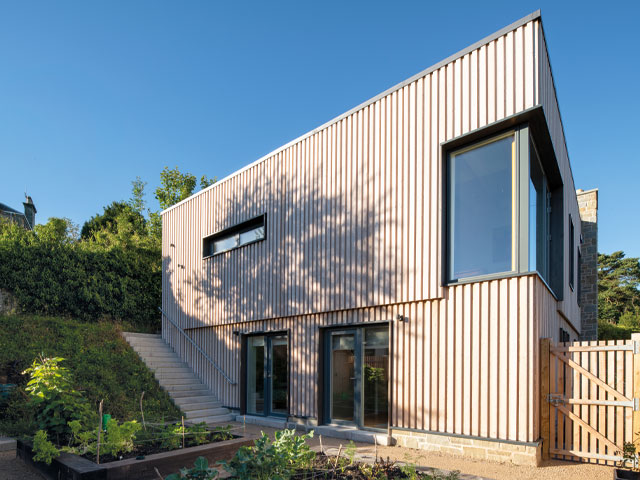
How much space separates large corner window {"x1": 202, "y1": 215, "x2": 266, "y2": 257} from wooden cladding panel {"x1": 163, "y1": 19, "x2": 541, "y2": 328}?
17 cm

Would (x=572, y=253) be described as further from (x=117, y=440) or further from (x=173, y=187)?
(x=173, y=187)

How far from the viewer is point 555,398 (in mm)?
5750

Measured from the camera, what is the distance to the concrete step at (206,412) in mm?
9695

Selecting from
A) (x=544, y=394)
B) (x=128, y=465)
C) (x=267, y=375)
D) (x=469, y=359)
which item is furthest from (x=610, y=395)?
(x=267, y=375)

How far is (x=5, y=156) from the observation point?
63.3 ft

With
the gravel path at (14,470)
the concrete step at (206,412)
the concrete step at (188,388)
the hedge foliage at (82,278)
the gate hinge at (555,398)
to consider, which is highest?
the hedge foliage at (82,278)

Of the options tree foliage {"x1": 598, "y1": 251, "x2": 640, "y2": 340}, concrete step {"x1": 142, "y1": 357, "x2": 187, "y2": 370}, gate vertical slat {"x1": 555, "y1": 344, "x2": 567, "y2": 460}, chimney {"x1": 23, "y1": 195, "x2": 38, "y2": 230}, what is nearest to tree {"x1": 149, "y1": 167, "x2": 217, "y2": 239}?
chimney {"x1": 23, "y1": 195, "x2": 38, "y2": 230}

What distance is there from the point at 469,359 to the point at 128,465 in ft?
14.2

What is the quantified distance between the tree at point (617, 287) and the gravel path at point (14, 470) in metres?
28.7

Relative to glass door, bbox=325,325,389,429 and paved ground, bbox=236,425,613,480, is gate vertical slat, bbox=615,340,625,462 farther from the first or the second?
glass door, bbox=325,325,389,429

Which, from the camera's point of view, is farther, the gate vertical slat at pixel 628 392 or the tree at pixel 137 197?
the tree at pixel 137 197

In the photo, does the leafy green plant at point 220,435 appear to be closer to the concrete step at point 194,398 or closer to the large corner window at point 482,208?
the large corner window at point 482,208

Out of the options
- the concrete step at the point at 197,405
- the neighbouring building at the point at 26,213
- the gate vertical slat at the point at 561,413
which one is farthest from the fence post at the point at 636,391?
the neighbouring building at the point at 26,213

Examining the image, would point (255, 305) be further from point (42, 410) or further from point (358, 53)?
point (358, 53)
